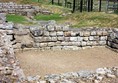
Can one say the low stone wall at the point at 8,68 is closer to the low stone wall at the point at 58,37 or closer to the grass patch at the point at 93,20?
the low stone wall at the point at 58,37

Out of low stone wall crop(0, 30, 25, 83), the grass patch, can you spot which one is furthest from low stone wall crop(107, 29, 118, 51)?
the grass patch

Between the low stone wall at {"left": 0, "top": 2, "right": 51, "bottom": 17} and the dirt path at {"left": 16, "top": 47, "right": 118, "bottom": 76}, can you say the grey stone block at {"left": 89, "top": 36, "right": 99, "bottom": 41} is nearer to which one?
Result: the dirt path at {"left": 16, "top": 47, "right": 118, "bottom": 76}


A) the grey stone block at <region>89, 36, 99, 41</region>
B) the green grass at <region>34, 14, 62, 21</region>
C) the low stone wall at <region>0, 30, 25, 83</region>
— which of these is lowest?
the green grass at <region>34, 14, 62, 21</region>

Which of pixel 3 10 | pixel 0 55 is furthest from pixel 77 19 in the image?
pixel 0 55

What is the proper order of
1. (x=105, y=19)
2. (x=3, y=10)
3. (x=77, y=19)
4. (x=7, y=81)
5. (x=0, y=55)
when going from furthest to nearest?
(x=3, y=10)
(x=77, y=19)
(x=105, y=19)
(x=0, y=55)
(x=7, y=81)

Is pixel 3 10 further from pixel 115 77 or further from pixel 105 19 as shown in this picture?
pixel 115 77

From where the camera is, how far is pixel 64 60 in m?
14.9

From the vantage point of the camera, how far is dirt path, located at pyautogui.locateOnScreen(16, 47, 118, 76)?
13198mm

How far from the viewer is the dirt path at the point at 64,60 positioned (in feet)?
43.3

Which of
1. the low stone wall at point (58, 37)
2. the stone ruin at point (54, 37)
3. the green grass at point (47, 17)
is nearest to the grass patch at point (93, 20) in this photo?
the green grass at point (47, 17)

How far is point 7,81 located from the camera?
926cm

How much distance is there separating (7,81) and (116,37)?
857cm

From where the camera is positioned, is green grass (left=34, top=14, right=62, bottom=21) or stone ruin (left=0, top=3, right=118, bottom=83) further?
green grass (left=34, top=14, right=62, bottom=21)

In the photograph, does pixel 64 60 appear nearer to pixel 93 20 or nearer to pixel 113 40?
pixel 113 40
